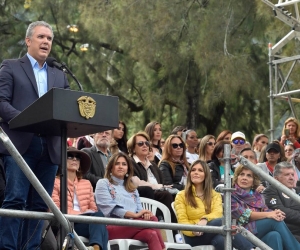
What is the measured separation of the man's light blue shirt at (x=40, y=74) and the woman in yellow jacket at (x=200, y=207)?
257 cm

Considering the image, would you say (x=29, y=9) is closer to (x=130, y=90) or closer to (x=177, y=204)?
(x=130, y=90)

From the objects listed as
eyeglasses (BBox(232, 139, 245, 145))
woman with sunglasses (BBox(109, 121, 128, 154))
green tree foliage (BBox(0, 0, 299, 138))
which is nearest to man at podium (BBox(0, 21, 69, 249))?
woman with sunglasses (BBox(109, 121, 128, 154))

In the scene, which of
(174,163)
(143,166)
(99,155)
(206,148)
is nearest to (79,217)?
(99,155)

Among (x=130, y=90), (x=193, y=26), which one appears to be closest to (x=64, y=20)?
(x=130, y=90)

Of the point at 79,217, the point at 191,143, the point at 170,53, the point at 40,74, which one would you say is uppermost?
the point at 170,53

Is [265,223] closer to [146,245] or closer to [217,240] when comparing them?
[217,240]

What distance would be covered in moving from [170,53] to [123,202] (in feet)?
23.9

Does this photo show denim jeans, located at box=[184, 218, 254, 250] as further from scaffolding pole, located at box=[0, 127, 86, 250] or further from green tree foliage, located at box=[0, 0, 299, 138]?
green tree foliage, located at box=[0, 0, 299, 138]

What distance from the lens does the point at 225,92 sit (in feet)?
48.7

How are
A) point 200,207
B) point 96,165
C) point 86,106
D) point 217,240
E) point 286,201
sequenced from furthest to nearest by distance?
point 96,165 → point 286,201 → point 200,207 → point 217,240 → point 86,106

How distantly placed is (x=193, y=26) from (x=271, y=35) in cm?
136

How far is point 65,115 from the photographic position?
17.9ft

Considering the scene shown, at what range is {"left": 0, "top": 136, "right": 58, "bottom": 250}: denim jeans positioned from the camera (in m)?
5.83

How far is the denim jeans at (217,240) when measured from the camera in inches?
312
